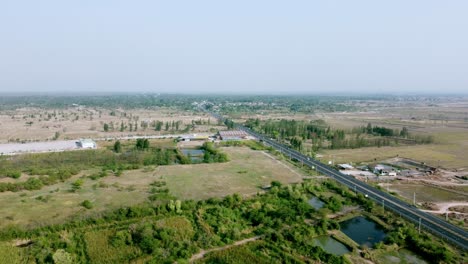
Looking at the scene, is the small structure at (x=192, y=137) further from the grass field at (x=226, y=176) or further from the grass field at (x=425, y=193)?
the grass field at (x=425, y=193)

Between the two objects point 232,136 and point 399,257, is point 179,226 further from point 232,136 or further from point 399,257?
point 232,136

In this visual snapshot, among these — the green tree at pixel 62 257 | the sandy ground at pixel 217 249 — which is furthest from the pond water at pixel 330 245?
the green tree at pixel 62 257

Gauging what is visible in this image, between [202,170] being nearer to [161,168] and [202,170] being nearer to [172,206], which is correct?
[161,168]

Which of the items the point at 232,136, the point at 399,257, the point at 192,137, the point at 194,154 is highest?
the point at 232,136

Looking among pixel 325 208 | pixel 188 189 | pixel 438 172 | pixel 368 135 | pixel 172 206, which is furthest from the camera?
pixel 368 135

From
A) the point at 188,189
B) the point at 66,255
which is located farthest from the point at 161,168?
the point at 66,255

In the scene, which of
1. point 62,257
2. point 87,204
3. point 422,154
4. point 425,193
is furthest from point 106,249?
point 422,154

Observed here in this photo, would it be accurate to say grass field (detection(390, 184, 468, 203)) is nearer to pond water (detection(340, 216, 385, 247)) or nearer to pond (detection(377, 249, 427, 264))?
pond water (detection(340, 216, 385, 247))
